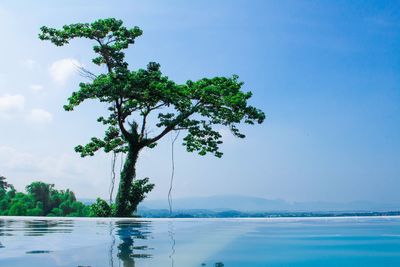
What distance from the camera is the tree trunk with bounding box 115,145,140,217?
15.7 meters

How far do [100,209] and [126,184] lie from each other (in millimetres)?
1288

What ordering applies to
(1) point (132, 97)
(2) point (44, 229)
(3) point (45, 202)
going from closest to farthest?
1. (2) point (44, 229)
2. (1) point (132, 97)
3. (3) point (45, 202)

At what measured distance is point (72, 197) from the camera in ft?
130

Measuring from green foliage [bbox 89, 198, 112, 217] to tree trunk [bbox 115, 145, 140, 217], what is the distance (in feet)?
1.18

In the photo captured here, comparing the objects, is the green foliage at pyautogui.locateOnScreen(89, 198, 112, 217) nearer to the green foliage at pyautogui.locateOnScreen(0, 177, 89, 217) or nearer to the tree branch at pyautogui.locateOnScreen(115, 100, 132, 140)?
the tree branch at pyautogui.locateOnScreen(115, 100, 132, 140)

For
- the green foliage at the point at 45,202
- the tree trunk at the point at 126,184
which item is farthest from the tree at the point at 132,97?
the green foliage at the point at 45,202

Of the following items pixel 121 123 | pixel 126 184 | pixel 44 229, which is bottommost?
pixel 44 229

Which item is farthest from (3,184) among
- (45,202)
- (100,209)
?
(100,209)

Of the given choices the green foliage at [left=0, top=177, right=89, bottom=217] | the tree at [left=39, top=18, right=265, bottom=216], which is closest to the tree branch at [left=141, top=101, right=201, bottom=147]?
the tree at [left=39, top=18, right=265, bottom=216]

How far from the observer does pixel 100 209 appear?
15.5 m

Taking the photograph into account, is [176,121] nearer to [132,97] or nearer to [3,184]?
[132,97]

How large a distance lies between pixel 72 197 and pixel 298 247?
3736 cm

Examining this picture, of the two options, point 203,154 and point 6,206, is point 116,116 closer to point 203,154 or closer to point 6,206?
point 203,154

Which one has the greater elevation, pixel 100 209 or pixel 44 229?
pixel 100 209
